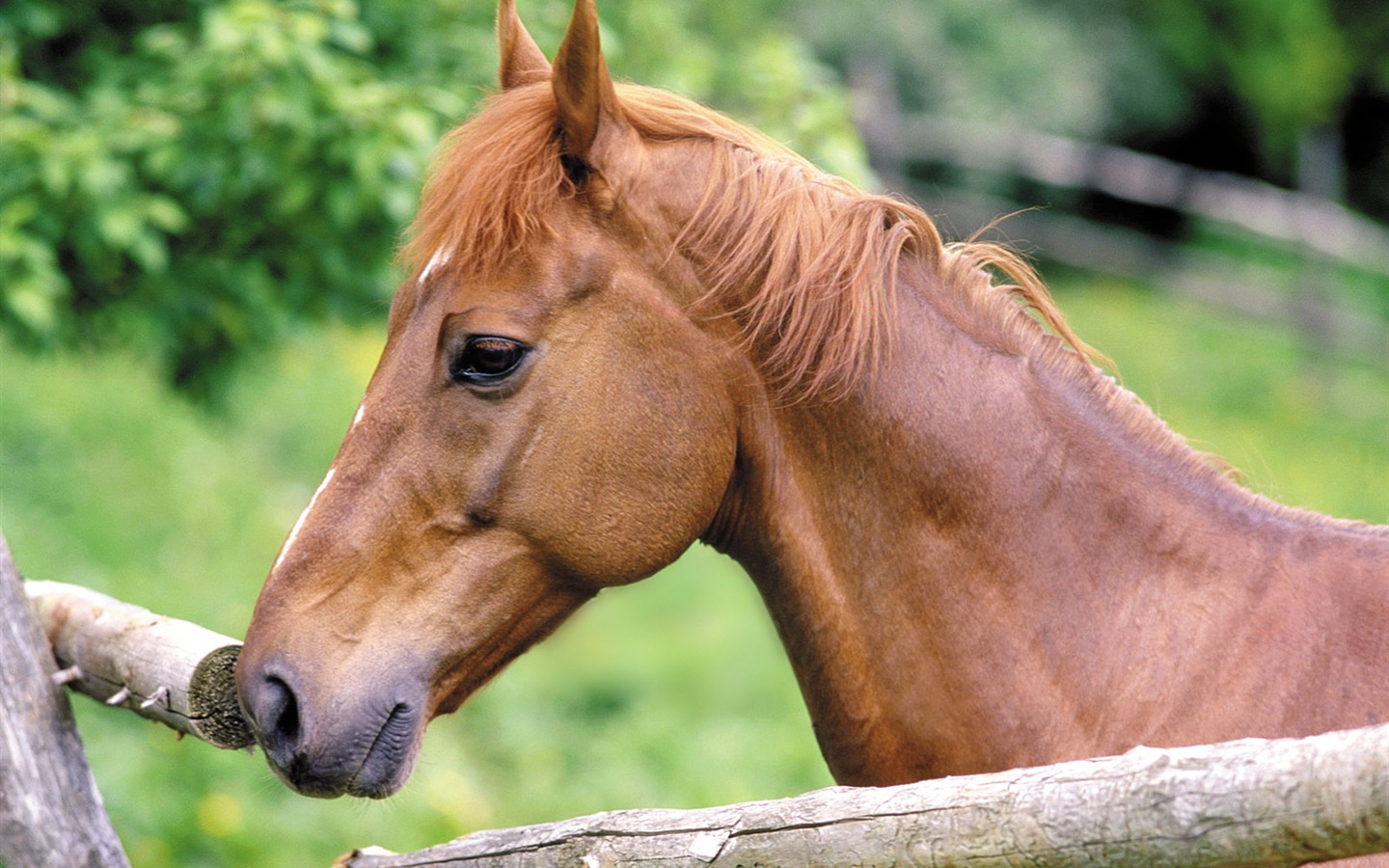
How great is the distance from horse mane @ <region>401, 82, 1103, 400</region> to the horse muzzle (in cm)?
69

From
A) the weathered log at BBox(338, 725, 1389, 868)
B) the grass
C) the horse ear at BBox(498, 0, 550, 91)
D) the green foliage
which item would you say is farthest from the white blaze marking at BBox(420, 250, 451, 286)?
the grass

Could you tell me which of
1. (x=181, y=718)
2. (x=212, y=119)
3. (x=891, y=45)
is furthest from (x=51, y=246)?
(x=891, y=45)

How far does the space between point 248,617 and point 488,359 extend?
156 inches

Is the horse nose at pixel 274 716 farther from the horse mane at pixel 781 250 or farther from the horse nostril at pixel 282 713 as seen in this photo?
the horse mane at pixel 781 250

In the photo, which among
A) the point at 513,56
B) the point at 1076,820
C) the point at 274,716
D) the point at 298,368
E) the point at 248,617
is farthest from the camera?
the point at 298,368

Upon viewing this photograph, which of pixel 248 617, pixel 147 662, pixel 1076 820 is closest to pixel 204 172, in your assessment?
pixel 147 662

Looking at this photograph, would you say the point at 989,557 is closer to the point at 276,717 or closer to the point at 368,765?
the point at 368,765

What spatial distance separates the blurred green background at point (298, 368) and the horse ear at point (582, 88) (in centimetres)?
116

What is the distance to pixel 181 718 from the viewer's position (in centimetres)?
202

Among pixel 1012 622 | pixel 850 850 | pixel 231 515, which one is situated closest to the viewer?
pixel 850 850

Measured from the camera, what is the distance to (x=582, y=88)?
2.01 m

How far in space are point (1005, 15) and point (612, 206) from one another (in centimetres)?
1169

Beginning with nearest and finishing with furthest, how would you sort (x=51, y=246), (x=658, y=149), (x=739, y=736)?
(x=658, y=149) → (x=51, y=246) → (x=739, y=736)

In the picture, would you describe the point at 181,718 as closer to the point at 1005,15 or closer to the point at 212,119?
the point at 212,119
